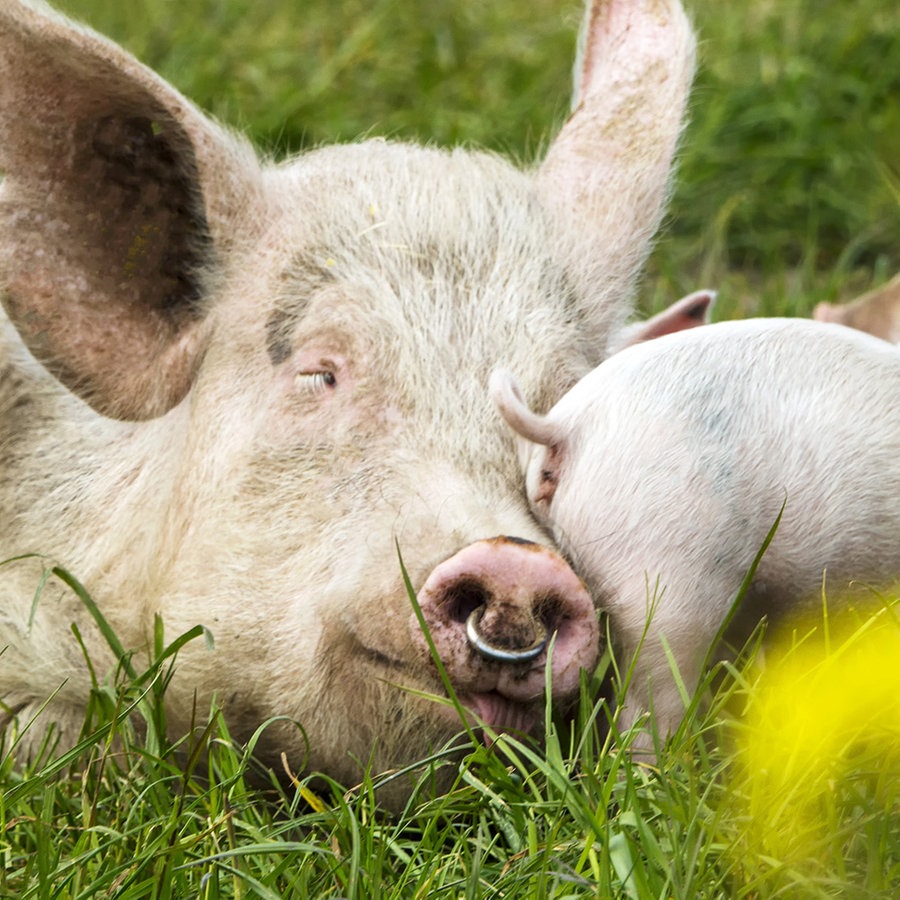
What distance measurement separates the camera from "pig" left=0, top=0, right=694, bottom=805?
268cm

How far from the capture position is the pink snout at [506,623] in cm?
249

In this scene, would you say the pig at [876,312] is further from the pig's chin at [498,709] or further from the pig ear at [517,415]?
the pig's chin at [498,709]

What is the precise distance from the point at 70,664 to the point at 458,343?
34.8 inches

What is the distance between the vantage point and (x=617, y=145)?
137 inches

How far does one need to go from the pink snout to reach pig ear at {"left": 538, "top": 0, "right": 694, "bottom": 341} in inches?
31.6

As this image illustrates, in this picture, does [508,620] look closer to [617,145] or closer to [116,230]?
[116,230]

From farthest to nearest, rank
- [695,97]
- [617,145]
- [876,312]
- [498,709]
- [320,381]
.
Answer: [695,97]
[876,312]
[617,145]
[320,381]
[498,709]

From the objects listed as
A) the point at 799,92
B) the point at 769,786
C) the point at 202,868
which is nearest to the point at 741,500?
the point at 769,786

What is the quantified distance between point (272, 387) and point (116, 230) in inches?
17.5

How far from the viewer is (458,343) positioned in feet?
9.59

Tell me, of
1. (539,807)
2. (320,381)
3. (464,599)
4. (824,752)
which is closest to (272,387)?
(320,381)

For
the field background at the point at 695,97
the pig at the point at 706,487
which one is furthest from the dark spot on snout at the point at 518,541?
the field background at the point at 695,97

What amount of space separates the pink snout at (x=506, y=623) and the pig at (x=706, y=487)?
0.12 meters

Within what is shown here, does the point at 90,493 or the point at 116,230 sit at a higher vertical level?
the point at 116,230
